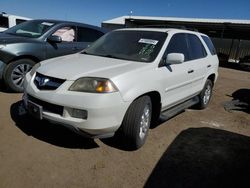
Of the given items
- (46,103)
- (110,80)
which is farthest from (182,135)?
(46,103)

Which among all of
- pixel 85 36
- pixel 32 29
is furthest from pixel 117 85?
pixel 85 36

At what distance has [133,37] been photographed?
4.59 meters

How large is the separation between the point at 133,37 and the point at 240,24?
696 inches

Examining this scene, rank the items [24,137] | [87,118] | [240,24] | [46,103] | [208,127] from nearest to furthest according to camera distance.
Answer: [87,118] < [46,103] < [24,137] < [208,127] < [240,24]

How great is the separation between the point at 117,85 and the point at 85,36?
432 cm

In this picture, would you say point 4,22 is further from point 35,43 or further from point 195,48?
point 195,48

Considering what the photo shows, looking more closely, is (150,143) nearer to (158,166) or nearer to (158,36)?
(158,166)

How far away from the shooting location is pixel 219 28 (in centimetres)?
2347

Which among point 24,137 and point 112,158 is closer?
point 112,158

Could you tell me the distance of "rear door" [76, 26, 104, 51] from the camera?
7016 mm

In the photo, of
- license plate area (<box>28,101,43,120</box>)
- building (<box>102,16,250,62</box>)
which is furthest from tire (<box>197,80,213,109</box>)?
building (<box>102,16,250,62</box>)

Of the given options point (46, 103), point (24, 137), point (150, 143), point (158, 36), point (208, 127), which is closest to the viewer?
point (46, 103)

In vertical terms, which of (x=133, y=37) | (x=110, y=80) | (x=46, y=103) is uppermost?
(x=133, y=37)

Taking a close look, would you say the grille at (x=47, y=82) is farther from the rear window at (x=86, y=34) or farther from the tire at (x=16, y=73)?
the rear window at (x=86, y=34)
